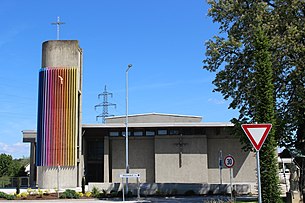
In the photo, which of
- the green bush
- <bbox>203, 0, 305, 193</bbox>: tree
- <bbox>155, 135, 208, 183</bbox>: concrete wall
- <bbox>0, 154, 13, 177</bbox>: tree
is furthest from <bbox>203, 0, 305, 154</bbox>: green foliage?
<bbox>0, 154, 13, 177</bbox>: tree

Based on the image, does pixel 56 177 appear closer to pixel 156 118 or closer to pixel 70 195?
pixel 70 195

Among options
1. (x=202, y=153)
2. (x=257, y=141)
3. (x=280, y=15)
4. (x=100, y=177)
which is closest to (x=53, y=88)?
(x=100, y=177)

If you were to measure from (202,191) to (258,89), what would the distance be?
71.0ft

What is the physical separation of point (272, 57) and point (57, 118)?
24.1 m

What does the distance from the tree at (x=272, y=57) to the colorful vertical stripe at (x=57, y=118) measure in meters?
18.5

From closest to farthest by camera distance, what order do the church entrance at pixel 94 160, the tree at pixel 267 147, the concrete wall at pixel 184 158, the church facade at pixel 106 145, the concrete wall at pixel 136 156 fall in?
the tree at pixel 267 147 < the church facade at pixel 106 145 < the concrete wall at pixel 184 158 < the concrete wall at pixel 136 156 < the church entrance at pixel 94 160

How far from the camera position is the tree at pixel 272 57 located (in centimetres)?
2345

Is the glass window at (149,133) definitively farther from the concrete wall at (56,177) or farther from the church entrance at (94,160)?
the concrete wall at (56,177)

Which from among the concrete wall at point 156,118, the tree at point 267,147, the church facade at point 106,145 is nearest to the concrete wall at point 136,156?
the church facade at point 106,145

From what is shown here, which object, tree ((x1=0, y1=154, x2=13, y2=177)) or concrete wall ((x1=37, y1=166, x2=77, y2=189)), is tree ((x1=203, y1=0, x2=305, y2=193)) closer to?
concrete wall ((x1=37, y1=166, x2=77, y2=189))

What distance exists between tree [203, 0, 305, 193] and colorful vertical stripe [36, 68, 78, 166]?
18497 millimetres

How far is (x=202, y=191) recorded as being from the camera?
34.9m

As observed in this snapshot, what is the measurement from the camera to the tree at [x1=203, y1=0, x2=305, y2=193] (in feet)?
76.9

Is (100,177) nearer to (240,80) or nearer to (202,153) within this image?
(202,153)
